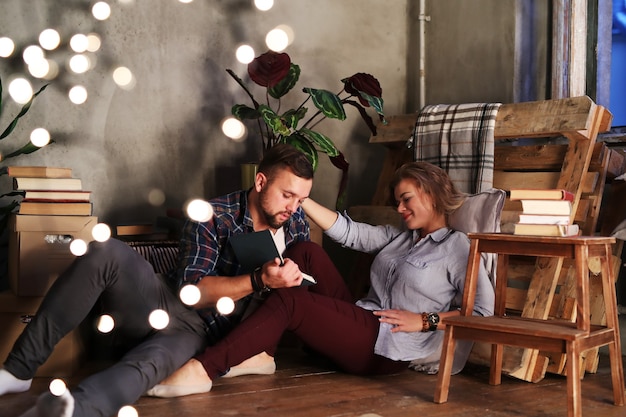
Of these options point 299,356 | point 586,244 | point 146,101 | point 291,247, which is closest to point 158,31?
point 146,101

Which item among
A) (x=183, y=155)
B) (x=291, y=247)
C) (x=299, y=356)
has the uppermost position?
(x=183, y=155)

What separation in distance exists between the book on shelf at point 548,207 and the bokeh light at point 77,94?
1.97 meters

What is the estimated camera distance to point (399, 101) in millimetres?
4027

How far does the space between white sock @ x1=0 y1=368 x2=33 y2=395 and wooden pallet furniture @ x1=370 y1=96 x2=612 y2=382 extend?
5.29 feet

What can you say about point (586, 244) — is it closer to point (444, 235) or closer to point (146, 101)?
point (444, 235)

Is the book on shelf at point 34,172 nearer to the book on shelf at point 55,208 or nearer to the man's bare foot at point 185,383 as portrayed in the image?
the book on shelf at point 55,208

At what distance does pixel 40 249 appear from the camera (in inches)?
101

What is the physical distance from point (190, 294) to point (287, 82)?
1295mm

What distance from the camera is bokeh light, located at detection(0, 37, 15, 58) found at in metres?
2.96

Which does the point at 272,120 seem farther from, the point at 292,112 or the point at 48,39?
the point at 48,39

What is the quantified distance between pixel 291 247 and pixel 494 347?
805 millimetres

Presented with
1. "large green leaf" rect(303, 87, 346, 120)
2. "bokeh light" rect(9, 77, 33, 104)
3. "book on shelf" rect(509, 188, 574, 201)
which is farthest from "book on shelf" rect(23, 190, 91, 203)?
"book on shelf" rect(509, 188, 574, 201)

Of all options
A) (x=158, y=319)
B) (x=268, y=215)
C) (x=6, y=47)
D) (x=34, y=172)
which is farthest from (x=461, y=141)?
(x=6, y=47)

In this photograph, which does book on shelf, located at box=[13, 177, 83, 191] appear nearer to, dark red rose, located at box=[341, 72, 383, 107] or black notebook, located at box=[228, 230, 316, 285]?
black notebook, located at box=[228, 230, 316, 285]
